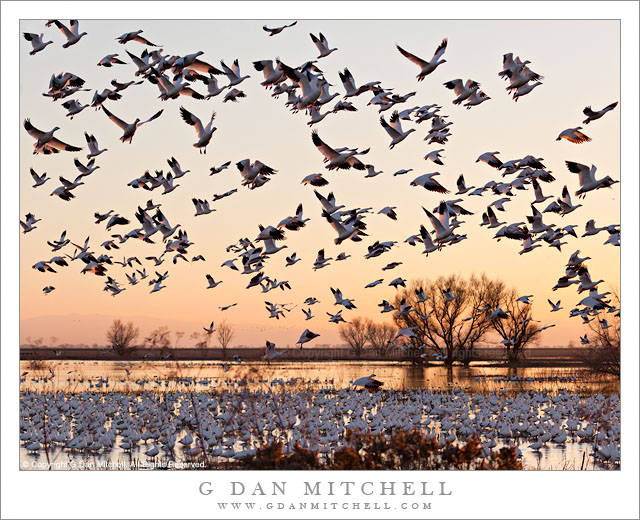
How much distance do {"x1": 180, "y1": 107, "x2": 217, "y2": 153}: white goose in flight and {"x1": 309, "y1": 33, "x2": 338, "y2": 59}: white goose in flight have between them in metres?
2.82

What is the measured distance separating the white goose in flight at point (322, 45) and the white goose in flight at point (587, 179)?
550 centimetres

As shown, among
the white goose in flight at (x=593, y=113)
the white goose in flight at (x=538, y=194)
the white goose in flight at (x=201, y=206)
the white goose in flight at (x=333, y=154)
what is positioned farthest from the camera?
the white goose in flight at (x=201, y=206)

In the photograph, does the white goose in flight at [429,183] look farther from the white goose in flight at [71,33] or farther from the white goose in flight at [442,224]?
the white goose in flight at [71,33]

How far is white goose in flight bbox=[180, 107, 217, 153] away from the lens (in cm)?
1964

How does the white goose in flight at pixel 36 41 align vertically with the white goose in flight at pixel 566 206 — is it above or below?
above

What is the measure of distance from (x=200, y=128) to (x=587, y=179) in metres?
8.53

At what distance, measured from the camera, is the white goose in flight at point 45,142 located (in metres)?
18.3

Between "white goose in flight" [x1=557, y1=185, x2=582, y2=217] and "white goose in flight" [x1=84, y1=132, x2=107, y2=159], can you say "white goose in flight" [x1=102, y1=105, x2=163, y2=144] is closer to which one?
"white goose in flight" [x1=84, y1=132, x2=107, y2=159]

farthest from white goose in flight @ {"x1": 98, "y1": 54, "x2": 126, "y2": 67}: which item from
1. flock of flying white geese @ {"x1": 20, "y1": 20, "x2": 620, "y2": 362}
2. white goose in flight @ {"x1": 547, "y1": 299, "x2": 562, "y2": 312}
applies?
white goose in flight @ {"x1": 547, "y1": 299, "x2": 562, "y2": 312}

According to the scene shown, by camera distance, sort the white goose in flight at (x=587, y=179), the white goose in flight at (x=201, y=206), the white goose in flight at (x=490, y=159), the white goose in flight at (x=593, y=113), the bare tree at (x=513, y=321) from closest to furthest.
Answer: the white goose in flight at (x=593, y=113) → the white goose in flight at (x=587, y=179) → the white goose in flight at (x=490, y=159) → the white goose in flight at (x=201, y=206) → the bare tree at (x=513, y=321)

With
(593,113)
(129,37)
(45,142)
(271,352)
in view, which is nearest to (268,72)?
(129,37)

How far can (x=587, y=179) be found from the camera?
18016mm

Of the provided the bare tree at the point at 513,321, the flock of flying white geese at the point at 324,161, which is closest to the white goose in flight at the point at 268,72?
the flock of flying white geese at the point at 324,161

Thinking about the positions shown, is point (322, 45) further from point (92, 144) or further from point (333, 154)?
point (92, 144)
